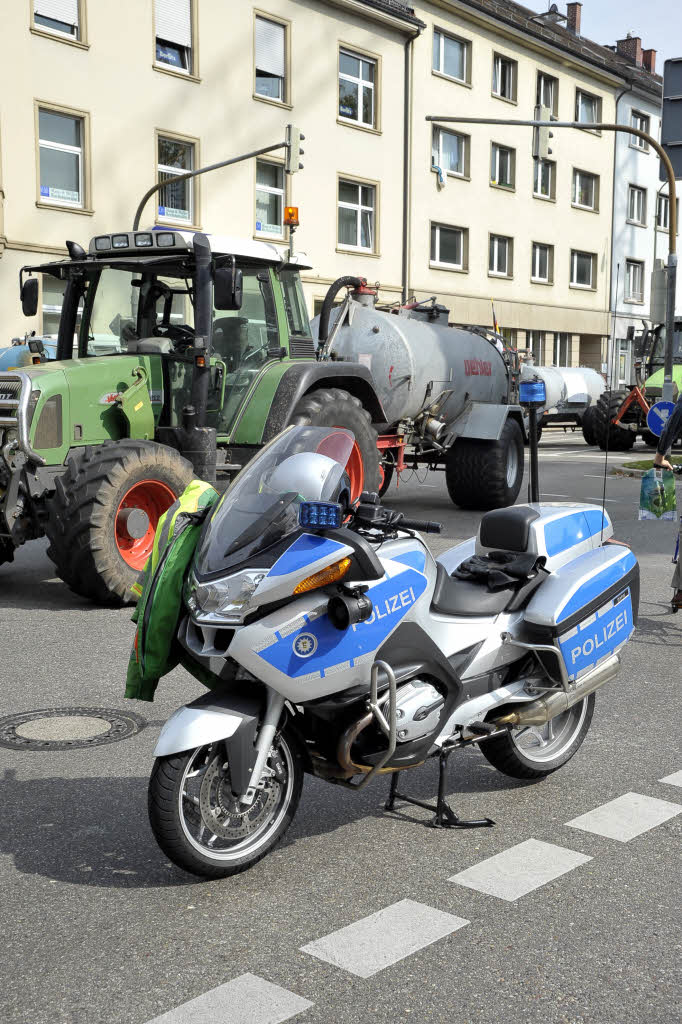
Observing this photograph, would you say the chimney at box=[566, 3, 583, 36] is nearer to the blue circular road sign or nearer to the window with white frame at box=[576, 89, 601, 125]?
the window with white frame at box=[576, 89, 601, 125]

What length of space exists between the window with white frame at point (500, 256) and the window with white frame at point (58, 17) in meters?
16.7

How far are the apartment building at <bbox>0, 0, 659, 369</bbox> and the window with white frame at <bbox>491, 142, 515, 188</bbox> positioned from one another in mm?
125

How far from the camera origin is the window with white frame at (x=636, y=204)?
45844 mm

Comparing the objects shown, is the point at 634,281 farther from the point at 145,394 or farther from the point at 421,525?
the point at 421,525

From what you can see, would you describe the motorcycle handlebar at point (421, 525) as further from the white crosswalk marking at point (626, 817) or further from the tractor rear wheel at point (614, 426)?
the tractor rear wheel at point (614, 426)

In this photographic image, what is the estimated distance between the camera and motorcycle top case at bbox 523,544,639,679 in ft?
14.3

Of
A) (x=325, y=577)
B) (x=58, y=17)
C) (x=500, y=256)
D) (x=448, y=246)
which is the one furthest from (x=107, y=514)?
(x=500, y=256)

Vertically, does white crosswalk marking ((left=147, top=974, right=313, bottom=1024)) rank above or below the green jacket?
below

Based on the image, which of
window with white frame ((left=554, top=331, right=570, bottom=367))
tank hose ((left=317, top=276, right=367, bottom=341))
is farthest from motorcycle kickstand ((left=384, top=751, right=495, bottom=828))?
window with white frame ((left=554, top=331, right=570, bottom=367))

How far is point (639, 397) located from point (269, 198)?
422 inches

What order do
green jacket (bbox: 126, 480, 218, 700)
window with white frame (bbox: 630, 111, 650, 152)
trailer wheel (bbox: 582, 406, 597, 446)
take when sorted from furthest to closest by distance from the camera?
window with white frame (bbox: 630, 111, 650, 152)
trailer wheel (bbox: 582, 406, 597, 446)
green jacket (bbox: 126, 480, 218, 700)

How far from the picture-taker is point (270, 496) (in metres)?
3.69

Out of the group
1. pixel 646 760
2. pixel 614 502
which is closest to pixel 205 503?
pixel 646 760

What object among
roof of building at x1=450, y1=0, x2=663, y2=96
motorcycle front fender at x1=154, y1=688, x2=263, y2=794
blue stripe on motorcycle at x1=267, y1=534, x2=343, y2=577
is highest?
roof of building at x1=450, y1=0, x2=663, y2=96
